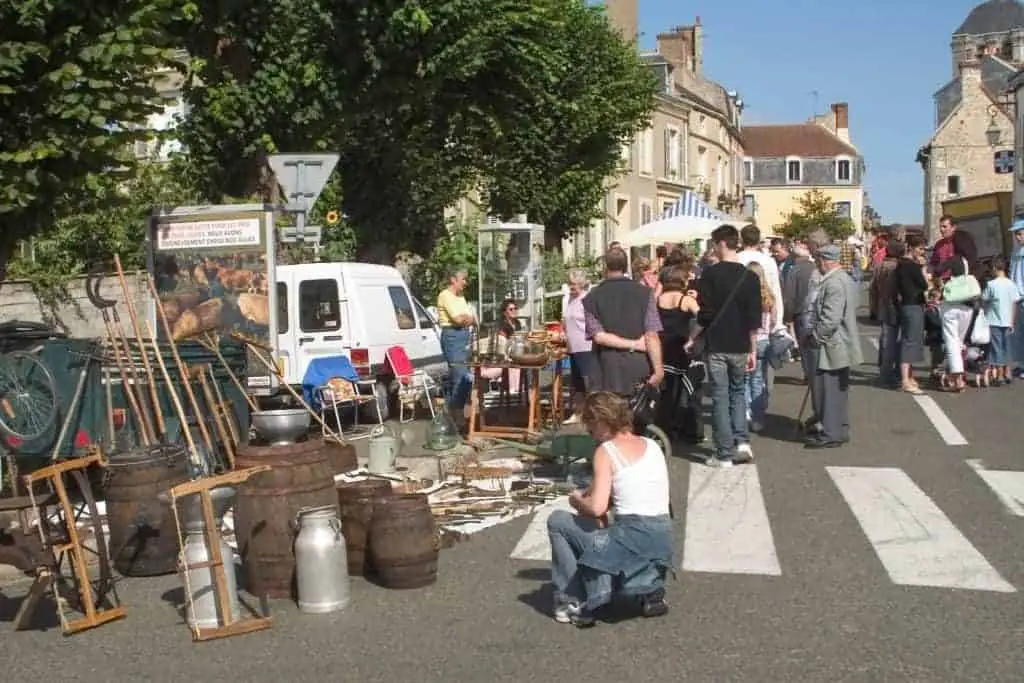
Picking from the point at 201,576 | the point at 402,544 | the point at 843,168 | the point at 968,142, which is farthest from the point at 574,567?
the point at 843,168

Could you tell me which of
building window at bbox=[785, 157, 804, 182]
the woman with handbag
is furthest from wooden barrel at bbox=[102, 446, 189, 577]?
building window at bbox=[785, 157, 804, 182]

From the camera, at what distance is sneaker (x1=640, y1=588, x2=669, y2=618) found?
5.91 metres

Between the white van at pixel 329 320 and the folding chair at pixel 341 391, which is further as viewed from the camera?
the white van at pixel 329 320

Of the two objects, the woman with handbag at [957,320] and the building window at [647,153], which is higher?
the building window at [647,153]

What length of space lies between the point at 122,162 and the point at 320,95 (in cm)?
527

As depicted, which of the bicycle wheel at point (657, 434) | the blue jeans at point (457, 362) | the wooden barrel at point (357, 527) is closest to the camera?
the wooden barrel at point (357, 527)

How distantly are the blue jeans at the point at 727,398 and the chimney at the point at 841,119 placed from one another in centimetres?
9078

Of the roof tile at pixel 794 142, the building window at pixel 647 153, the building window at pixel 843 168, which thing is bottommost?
the building window at pixel 647 153

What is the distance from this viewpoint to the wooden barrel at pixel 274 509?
644 centimetres

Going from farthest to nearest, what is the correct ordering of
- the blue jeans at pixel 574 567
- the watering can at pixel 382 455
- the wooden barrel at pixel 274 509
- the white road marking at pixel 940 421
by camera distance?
the white road marking at pixel 940 421 → the watering can at pixel 382 455 → the wooden barrel at pixel 274 509 → the blue jeans at pixel 574 567

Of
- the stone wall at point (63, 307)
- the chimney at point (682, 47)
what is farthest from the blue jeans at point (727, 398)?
the chimney at point (682, 47)

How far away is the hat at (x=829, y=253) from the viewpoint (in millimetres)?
10594

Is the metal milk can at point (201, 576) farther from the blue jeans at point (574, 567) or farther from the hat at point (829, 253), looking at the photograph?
the hat at point (829, 253)

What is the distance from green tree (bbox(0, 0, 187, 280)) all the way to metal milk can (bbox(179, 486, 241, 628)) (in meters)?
4.96
